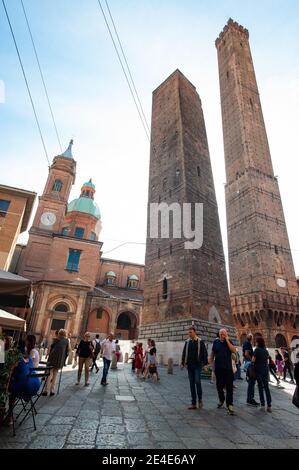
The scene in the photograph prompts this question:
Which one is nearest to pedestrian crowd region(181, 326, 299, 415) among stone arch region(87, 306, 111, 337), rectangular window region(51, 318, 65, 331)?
rectangular window region(51, 318, 65, 331)

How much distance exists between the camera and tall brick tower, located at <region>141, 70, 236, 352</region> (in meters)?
14.8

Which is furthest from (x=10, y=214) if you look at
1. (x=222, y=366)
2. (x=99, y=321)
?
(x=222, y=366)

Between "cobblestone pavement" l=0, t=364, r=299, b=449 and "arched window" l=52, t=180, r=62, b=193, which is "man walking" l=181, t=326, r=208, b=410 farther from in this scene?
"arched window" l=52, t=180, r=62, b=193

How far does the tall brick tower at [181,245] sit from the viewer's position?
48.5ft

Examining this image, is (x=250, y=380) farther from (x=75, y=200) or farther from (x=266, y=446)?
(x=75, y=200)

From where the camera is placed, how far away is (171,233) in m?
17.3

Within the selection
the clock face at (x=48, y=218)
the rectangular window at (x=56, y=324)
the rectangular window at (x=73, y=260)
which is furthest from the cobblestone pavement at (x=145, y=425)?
the clock face at (x=48, y=218)

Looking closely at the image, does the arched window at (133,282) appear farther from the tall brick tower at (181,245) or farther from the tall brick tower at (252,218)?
the tall brick tower at (181,245)

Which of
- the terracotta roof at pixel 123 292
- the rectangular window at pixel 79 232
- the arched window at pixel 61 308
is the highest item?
the rectangular window at pixel 79 232

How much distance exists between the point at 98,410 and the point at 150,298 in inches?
499

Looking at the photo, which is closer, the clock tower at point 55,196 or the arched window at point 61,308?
the arched window at point 61,308

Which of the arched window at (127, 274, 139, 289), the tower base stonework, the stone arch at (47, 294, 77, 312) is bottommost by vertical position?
the tower base stonework

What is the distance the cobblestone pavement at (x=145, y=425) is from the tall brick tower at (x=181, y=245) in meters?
8.62

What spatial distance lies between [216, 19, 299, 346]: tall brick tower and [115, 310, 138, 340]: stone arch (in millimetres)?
11431
